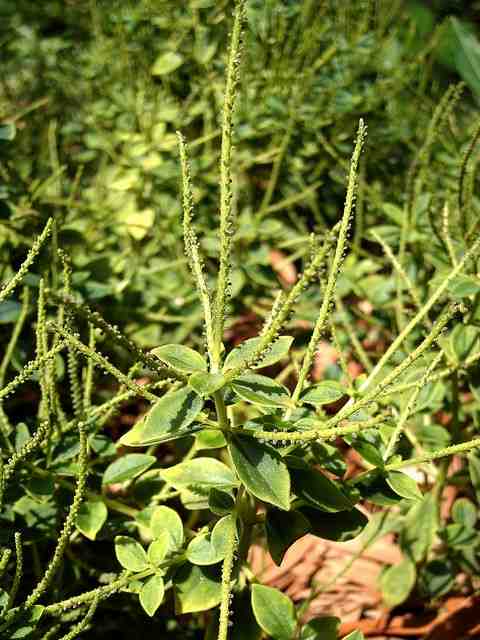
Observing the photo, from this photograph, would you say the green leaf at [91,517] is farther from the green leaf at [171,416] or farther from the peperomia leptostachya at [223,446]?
the green leaf at [171,416]

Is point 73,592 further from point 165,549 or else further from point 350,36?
point 350,36

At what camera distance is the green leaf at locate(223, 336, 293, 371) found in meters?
0.65

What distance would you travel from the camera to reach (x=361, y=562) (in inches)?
46.5

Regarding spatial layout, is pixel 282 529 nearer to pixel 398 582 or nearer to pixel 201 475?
pixel 201 475

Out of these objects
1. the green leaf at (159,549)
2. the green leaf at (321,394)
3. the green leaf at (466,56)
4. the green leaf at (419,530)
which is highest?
the green leaf at (466,56)

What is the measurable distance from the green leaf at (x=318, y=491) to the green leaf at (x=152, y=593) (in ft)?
0.50

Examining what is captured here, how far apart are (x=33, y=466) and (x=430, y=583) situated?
56 cm

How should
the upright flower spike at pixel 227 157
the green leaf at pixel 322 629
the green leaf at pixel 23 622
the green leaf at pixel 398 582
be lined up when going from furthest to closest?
the green leaf at pixel 398 582
the green leaf at pixel 322 629
the green leaf at pixel 23 622
the upright flower spike at pixel 227 157

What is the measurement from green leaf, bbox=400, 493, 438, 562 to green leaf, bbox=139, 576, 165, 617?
0.40 m

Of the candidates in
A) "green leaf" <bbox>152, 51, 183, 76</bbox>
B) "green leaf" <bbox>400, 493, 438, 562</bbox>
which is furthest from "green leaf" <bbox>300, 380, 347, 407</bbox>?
"green leaf" <bbox>152, 51, 183, 76</bbox>

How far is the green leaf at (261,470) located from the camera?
0.63m

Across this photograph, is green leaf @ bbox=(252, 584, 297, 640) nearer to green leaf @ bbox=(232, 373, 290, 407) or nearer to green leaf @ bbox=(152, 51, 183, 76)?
green leaf @ bbox=(232, 373, 290, 407)

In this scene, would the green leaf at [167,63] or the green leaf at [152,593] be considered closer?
the green leaf at [152,593]

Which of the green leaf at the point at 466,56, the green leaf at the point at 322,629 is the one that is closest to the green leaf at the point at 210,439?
the green leaf at the point at 322,629
